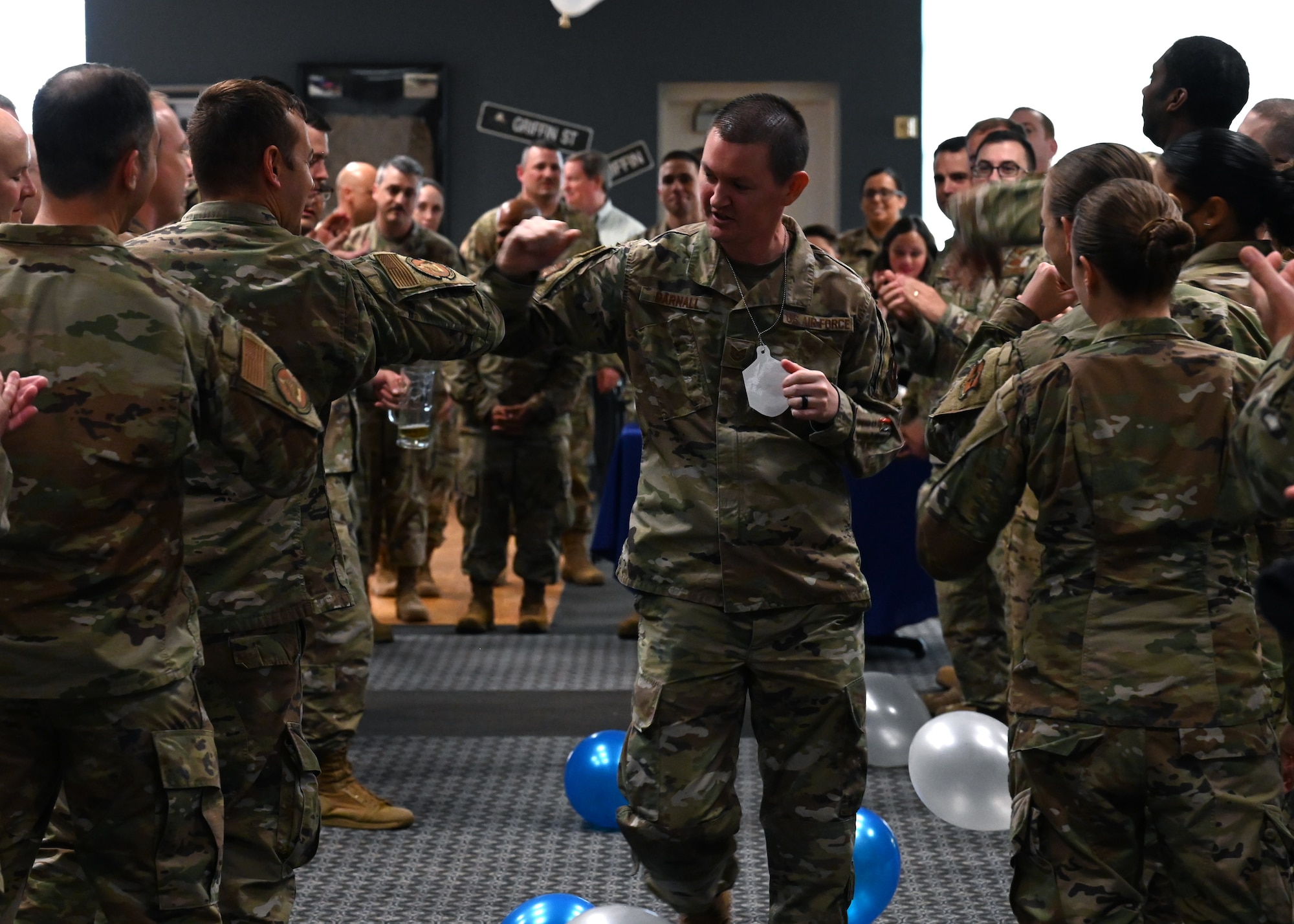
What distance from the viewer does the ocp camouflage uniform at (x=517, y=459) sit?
5.33m

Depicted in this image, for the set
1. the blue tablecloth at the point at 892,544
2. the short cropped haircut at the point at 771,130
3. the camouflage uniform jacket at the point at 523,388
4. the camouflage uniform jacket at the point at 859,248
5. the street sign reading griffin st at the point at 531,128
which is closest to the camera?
the short cropped haircut at the point at 771,130

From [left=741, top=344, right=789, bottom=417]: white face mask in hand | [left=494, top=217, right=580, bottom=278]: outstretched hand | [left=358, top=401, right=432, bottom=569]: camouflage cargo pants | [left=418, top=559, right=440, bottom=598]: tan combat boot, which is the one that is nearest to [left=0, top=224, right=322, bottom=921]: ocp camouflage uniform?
[left=494, top=217, right=580, bottom=278]: outstretched hand

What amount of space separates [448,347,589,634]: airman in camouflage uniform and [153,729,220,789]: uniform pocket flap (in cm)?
351

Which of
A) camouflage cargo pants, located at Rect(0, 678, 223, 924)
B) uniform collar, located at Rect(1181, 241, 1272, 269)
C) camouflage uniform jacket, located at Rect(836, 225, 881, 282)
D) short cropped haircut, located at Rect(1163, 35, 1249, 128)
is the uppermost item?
short cropped haircut, located at Rect(1163, 35, 1249, 128)

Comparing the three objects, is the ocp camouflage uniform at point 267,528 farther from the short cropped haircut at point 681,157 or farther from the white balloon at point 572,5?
the white balloon at point 572,5

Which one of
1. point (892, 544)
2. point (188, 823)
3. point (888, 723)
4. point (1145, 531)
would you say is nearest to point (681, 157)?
point (892, 544)

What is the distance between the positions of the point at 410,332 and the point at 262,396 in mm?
394

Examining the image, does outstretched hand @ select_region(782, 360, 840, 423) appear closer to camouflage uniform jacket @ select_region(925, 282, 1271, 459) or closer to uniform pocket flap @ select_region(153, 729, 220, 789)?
camouflage uniform jacket @ select_region(925, 282, 1271, 459)

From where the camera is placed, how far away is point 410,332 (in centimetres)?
219

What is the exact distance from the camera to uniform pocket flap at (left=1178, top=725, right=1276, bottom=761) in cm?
184

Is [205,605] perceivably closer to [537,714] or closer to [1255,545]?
[1255,545]

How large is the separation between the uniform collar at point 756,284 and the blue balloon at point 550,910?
3.45ft

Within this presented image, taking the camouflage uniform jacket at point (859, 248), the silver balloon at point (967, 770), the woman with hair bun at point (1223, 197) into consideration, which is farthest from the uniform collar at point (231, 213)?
the camouflage uniform jacket at point (859, 248)

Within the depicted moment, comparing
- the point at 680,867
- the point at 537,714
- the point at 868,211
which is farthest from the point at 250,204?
the point at 868,211
